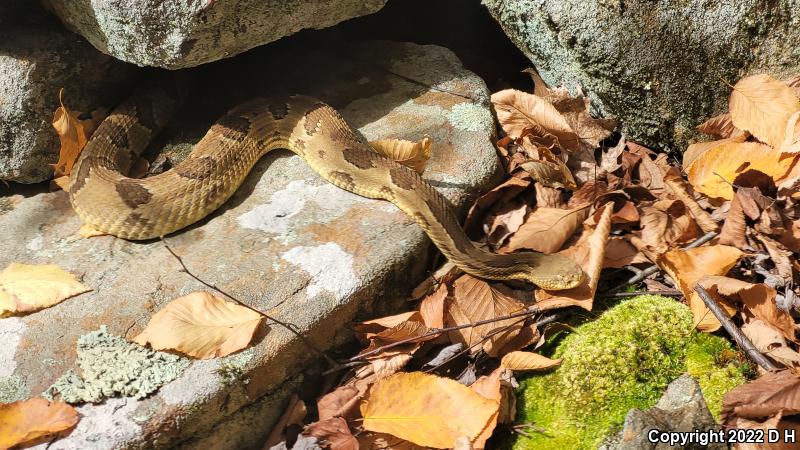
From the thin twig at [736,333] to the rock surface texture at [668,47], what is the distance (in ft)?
4.46

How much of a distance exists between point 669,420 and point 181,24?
3209mm

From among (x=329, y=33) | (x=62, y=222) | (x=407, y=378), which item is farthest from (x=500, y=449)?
(x=329, y=33)

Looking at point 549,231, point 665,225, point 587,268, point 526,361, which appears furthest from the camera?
point 549,231


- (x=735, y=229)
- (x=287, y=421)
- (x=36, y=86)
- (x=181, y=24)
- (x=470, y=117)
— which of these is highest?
(x=181, y=24)

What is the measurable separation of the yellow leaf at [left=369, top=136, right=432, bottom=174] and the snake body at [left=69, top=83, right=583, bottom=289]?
0.41 feet

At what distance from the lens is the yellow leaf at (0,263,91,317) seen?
3635mm

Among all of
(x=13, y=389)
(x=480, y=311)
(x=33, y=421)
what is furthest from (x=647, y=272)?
(x=13, y=389)

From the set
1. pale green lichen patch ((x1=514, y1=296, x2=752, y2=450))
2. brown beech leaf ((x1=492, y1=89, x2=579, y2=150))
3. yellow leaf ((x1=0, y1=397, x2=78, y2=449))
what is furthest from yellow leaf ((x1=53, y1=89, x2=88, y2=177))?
pale green lichen patch ((x1=514, y1=296, x2=752, y2=450))

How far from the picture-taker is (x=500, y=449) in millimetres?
3402

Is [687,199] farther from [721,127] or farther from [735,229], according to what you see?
[721,127]

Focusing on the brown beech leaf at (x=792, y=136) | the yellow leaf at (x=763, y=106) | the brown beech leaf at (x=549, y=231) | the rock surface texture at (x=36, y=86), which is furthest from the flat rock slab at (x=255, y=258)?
the brown beech leaf at (x=792, y=136)

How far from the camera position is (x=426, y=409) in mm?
3316

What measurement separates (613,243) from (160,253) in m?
2.68

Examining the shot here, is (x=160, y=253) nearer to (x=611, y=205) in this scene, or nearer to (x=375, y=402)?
(x=375, y=402)
